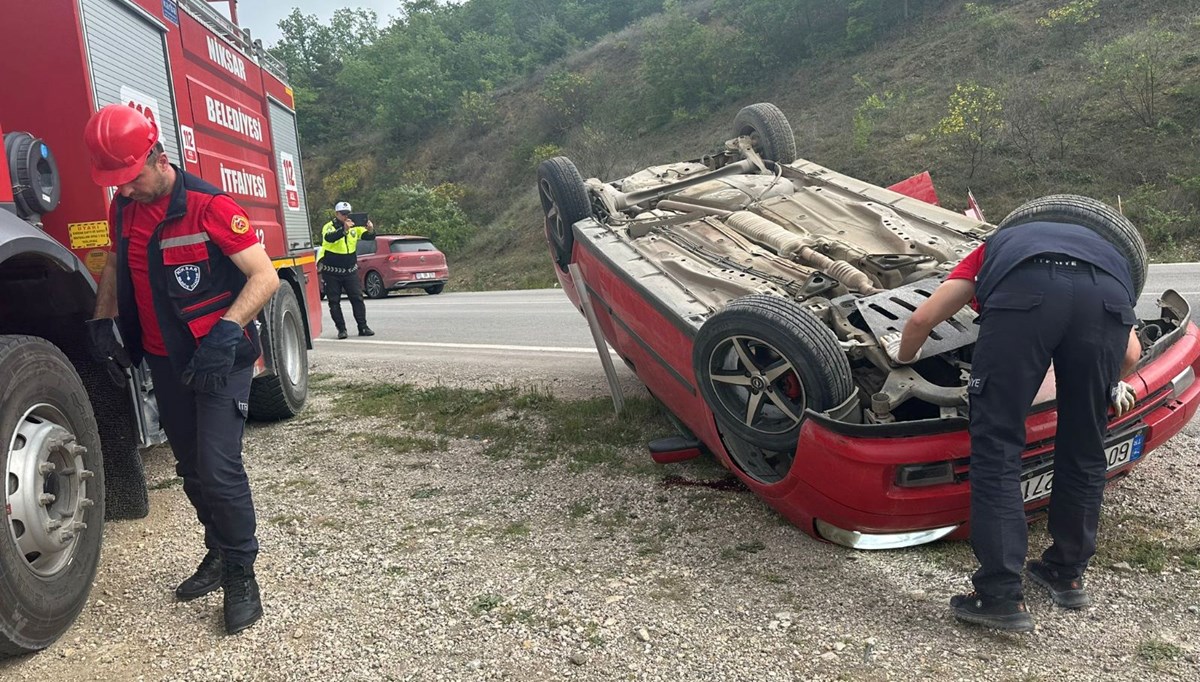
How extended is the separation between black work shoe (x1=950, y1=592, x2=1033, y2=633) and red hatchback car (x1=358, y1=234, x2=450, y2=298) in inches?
624

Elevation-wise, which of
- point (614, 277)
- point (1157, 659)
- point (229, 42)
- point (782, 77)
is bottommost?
point (1157, 659)

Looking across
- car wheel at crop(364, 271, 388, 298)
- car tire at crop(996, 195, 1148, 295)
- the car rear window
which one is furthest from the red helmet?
car wheel at crop(364, 271, 388, 298)

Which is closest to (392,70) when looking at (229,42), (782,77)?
(782,77)

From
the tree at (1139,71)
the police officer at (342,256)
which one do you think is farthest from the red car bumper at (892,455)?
the tree at (1139,71)

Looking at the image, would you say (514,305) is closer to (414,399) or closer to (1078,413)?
(414,399)

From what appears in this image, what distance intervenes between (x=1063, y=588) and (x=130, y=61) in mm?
4416

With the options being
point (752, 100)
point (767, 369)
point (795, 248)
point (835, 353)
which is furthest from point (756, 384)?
point (752, 100)

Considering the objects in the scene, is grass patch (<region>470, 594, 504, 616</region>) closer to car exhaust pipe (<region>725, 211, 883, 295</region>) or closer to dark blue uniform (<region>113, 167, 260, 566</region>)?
dark blue uniform (<region>113, 167, 260, 566</region>)

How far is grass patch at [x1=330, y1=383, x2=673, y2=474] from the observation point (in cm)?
448

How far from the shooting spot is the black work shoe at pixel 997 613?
8.14ft

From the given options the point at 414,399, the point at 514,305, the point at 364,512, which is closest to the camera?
the point at 364,512

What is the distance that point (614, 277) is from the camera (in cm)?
421

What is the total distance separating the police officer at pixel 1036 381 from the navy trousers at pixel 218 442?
7.86 ft

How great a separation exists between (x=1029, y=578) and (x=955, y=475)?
46 cm
